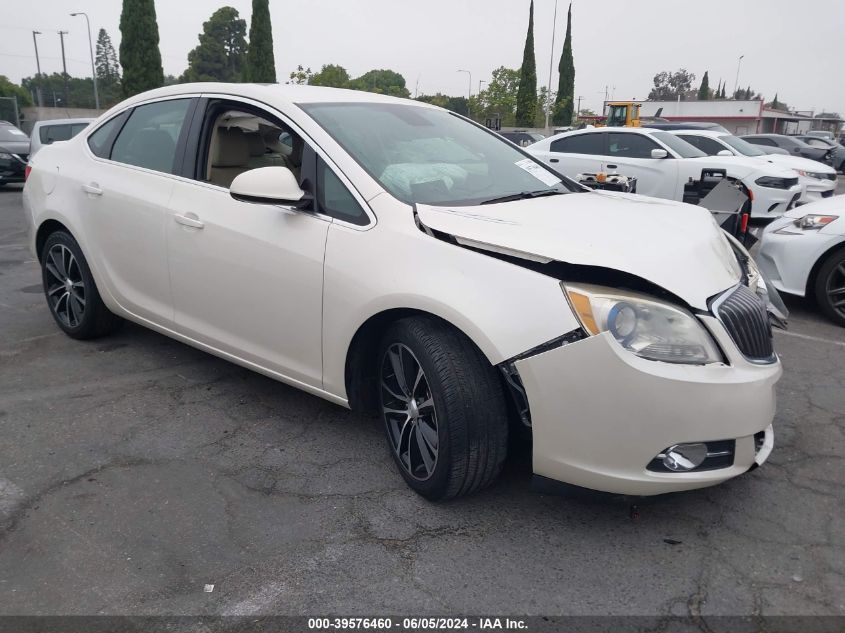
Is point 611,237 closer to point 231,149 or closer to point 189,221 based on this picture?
point 189,221

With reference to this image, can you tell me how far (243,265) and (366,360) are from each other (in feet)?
2.52

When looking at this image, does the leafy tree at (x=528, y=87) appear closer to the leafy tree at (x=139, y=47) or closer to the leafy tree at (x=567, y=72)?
the leafy tree at (x=567, y=72)

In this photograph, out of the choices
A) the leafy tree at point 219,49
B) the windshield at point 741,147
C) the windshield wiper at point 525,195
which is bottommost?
the windshield at point 741,147

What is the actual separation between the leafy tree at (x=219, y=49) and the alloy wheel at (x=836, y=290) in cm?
8741

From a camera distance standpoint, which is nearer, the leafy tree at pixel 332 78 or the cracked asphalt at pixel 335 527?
the cracked asphalt at pixel 335 527

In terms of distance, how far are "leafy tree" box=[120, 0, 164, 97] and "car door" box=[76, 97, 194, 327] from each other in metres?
25.4

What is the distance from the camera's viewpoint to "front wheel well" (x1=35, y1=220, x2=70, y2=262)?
4438 millimetres

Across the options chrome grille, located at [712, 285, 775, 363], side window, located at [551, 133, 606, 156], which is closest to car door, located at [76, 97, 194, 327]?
chrome grille, located at [712, 285, 775, 363]

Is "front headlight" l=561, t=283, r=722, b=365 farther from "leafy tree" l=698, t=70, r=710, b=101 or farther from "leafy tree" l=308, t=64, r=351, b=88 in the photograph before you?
"leafy tree" l=698, t=70, r=710, b=101

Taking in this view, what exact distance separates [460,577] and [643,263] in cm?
124

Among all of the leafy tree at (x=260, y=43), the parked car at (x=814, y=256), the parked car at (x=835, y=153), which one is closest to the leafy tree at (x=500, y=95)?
the leafy tree at (x=260, y=43)

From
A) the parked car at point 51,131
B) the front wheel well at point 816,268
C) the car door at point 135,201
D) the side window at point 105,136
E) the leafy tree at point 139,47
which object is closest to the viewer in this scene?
the car door at point 135,201

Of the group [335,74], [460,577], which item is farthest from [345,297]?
[335,74]

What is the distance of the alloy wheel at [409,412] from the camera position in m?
2.68
